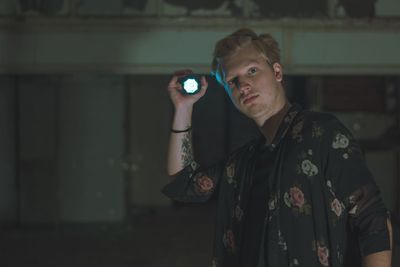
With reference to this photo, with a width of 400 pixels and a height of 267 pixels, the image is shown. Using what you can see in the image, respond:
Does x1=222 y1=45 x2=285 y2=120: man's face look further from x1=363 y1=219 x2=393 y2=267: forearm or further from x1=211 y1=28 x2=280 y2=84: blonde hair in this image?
x1=363 y1=219 x2=393 y2=267: forearm

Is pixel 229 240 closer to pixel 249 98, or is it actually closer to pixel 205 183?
pixel 205 183

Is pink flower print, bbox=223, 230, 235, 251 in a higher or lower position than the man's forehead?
lower

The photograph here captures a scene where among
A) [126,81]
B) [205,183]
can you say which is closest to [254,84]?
[205,183]

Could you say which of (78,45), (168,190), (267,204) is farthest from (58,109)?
(267,204)

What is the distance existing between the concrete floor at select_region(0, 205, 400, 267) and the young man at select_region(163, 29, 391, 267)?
4034 mm

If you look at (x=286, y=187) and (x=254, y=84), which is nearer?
(x=286, y=187)

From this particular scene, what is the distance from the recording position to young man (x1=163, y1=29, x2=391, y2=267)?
1804 mm

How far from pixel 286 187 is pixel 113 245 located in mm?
5138

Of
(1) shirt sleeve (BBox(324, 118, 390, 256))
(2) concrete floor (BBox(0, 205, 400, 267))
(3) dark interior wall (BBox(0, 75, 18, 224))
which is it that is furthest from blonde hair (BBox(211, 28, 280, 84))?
(3) dark interior wall (BBox(0, 75, 18, 224))

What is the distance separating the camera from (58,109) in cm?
710

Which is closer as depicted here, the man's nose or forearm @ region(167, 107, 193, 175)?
the man's nose

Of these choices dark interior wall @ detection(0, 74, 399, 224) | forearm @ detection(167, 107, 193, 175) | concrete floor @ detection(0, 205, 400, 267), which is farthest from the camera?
dark interior wall @ detection(0, 74, 399, 224)

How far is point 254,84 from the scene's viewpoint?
6.64 feet

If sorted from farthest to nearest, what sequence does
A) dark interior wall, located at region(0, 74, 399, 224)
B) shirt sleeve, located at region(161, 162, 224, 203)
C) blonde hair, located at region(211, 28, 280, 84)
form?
1. dark interior wall, located at region(0, 74, 399, 224)
2. shirt sleeve, located at region(161, 162, 224, 203)
3. blonde hair, located at region(211, 28, 280, 84)
